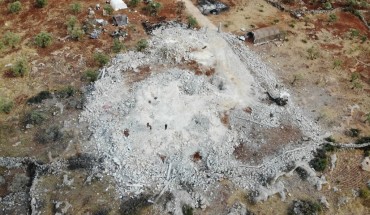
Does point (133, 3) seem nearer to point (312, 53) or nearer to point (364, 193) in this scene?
point (312, 53)

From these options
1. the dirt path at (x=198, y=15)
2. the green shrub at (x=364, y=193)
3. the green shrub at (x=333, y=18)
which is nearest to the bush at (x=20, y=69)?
the dirt path at (x=198, y=15)

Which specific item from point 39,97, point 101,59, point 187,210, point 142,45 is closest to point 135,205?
point 187,210

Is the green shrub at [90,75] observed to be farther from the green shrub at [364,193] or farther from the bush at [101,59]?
the green shrub at [364,193]

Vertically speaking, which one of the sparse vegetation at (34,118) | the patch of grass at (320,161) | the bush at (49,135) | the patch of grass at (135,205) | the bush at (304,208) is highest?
the sparse vegetation at (34,118)

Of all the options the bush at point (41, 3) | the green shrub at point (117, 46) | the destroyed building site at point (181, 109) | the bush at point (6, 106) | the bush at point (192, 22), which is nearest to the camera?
the destroyed building site at point (181, 109)

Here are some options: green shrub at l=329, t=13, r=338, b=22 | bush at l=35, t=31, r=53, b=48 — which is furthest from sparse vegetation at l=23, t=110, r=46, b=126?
green shrub at l=329, t=13, r=338, b=22

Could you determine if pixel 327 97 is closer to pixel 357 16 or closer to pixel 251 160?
pixel 251 160

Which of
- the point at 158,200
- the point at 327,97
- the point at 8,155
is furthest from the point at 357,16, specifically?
the point at 8,155
